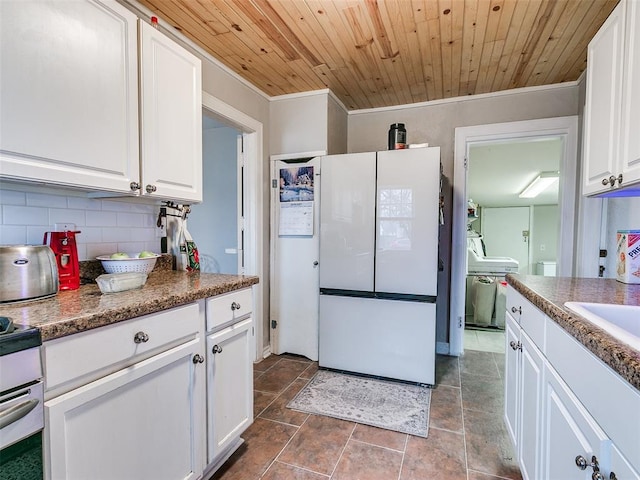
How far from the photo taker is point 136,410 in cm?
108

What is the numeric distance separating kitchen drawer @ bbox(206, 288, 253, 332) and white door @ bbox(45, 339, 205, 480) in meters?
0.12

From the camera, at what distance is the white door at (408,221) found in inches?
91.9

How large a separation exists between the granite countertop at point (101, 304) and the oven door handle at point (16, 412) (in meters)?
0.15

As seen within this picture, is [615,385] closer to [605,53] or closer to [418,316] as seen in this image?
[605,53]

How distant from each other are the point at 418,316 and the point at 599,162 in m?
1.43

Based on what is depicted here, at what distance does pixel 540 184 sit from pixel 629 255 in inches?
182

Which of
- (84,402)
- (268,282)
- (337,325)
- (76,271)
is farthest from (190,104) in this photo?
(337,325)

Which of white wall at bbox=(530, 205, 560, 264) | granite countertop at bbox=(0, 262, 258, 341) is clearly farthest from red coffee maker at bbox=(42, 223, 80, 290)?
white wall at bbox=(530, 205, 560, 264)

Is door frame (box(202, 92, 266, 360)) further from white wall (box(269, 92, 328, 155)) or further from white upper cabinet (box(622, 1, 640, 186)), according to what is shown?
white upper cabinet (box(622, 1, 640, 186))

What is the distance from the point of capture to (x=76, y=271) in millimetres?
1297

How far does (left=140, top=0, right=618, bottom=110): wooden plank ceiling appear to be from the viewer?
1761 millimetres

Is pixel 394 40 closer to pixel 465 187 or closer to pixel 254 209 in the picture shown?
pixel 465 187

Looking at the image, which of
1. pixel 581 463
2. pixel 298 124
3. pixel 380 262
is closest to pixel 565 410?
pixel 581 463

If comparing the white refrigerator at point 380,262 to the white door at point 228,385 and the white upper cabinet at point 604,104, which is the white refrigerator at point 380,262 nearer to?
the white upper cabinet at point 604,104
